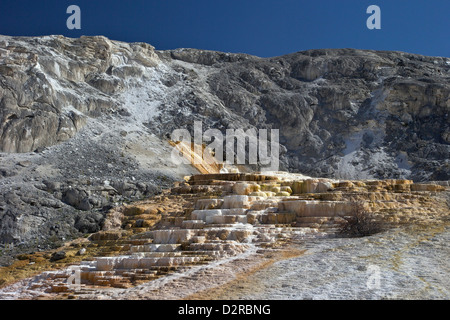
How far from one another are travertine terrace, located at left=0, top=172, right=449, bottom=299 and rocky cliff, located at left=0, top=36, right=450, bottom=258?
2.24 metres

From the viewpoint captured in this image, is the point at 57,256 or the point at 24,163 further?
the point at 24,163

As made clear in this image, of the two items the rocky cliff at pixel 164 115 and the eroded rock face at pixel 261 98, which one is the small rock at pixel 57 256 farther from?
the eroded rock face at pixel 261 98

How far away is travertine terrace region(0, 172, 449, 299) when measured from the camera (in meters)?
10.2

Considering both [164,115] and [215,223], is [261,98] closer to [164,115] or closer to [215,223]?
[164,115]

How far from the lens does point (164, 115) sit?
26938mm

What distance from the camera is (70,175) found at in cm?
1803

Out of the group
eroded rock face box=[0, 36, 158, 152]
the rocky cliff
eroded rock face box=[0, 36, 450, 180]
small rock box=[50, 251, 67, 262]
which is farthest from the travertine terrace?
eroded rock face box=[0, 36, 450, 180]

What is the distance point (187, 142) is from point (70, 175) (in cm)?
849

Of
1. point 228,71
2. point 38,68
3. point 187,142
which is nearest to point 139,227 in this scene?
point 187,142

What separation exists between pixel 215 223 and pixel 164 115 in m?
15.0

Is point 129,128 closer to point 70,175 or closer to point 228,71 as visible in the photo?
point 70,175

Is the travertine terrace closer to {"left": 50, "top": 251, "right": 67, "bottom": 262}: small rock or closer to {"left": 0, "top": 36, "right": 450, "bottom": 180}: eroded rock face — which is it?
{"left": 50, "top": 251, "right": 67, "bottom": 262}: small rock

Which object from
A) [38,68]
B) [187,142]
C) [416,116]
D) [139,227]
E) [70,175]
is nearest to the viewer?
[139,227]

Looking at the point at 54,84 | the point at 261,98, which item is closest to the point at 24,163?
the point at 54,84
